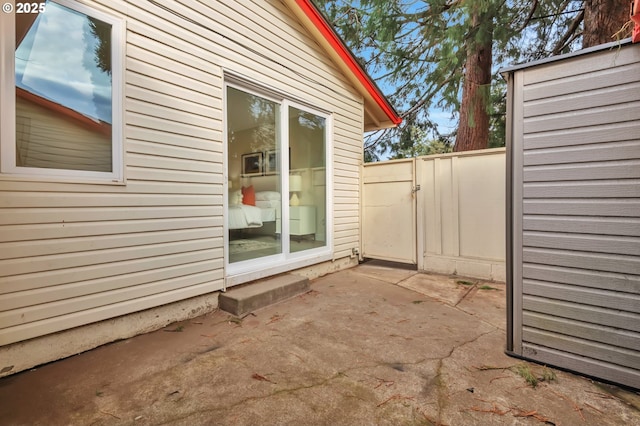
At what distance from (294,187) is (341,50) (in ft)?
7.52

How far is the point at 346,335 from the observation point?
236cm

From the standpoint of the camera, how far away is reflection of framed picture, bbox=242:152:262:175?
11.4 feet

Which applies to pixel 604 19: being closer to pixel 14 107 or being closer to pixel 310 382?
pixel 310 382

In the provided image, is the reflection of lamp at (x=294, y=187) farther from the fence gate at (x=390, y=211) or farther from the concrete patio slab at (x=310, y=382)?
the concrete patio slab at (x=310, y=382)

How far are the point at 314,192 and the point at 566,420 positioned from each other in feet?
11.7

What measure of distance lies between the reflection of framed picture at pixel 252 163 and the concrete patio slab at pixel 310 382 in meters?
1.80

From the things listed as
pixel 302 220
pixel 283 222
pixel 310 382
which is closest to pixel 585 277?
pixel 310 382

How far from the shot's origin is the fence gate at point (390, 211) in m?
4.62

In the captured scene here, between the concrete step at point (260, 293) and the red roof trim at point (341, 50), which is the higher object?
the red roof trim at point (341, 50)

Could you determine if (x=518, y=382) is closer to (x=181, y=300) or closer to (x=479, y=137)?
(x=181, y=300)

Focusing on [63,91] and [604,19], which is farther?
[604,19]

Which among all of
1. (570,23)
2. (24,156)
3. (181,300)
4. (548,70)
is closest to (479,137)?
(570,23)

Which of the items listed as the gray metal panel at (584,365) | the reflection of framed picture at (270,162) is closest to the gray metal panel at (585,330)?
the gray metal panel at (584,365)

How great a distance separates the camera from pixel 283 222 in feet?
12.4
